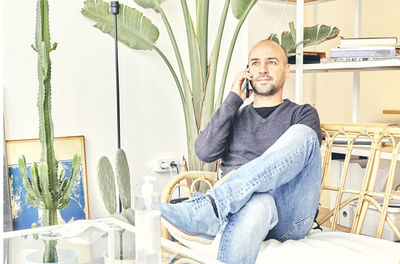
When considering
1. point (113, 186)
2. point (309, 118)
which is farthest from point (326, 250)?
point (113, 186)

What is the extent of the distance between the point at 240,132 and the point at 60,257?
3.52 feet

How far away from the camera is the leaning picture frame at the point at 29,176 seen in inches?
91.4

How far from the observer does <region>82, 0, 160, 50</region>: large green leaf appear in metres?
2.53

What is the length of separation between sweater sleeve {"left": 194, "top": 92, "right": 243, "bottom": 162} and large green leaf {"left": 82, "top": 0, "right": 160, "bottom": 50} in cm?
66

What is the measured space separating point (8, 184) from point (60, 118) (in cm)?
40

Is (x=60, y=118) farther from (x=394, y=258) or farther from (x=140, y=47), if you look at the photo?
(x=394, y=258)

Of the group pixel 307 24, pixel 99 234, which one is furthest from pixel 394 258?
pixel 307 24

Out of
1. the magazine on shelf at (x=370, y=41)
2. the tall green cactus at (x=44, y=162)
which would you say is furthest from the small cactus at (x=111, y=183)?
the magazine on shelf at (x=370, y=41)

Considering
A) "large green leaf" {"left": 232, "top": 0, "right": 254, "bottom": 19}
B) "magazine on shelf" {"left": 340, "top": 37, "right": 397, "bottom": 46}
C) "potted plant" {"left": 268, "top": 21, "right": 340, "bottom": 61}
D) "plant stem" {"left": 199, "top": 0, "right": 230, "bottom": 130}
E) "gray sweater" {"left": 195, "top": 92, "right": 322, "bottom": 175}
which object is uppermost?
"large green leaf" {"left": 232, "top": 0, "right": 254, "bottom": 19}

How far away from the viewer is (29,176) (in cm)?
238

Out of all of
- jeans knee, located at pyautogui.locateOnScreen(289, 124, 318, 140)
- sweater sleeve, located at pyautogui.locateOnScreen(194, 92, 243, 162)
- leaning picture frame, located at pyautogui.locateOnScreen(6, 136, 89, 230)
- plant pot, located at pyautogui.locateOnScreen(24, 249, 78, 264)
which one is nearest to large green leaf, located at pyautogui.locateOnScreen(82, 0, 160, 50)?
leaning picture frame, located at pyautogui.locateOnScreen(6, 136, 89, 230)

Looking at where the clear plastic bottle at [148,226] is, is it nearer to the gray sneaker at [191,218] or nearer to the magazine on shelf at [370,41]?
the gray sneaker at [191,218]

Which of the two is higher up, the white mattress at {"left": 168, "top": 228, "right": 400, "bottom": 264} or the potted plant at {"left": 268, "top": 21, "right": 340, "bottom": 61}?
the potted plant at {"left": 268, "top": 21, "right": 340, "bottom": 61}

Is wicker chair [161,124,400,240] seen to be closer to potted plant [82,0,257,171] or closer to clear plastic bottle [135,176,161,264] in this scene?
potted plant [82,0,257,171]
